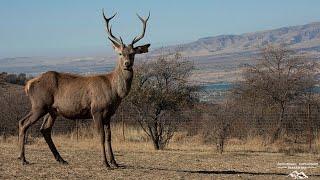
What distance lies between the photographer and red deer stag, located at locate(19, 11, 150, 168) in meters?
13.7

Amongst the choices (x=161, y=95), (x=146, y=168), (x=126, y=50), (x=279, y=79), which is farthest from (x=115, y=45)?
(x=279, y=79)

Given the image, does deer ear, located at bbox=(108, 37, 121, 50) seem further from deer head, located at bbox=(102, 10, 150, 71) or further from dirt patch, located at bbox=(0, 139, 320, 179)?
dirt patch, located at bbox=(0, 139, 320, 179)

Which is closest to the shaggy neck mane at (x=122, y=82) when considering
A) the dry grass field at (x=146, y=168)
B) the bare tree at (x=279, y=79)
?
the dry grass field at (x=146, y=168)

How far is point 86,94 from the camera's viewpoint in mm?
13844

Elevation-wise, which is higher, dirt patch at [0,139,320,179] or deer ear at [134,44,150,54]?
deer ear at [134,44,150,54]

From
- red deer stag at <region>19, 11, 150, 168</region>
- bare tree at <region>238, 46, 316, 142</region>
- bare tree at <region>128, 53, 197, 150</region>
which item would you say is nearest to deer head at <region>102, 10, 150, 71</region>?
red deer stag at <region>19, 11, 150, 168</region>

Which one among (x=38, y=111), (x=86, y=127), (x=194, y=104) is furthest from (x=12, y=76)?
(x=38, y=111)

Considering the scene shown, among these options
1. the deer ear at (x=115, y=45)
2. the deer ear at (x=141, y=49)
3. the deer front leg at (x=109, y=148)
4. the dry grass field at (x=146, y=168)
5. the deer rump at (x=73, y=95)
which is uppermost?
the deer ear at (x=115, y=45)

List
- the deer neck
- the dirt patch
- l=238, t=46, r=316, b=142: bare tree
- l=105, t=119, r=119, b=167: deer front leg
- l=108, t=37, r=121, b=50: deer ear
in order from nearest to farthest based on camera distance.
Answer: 1. the dirt patch
2. l=105, t=119, r=119, b=167: deer front leg
3. the deer neck
4. l=108, t=37, r=121, b=50: deer ear
5. l=238, t=46, r=316, b=142: bare tree

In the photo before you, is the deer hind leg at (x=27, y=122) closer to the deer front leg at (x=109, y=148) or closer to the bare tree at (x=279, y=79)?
the deer front leg at (x=109, y=148)

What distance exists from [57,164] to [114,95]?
219cm

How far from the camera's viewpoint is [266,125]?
26438 mm

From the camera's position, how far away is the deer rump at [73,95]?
1377 centimetres

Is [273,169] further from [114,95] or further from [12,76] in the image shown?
[12,76]
